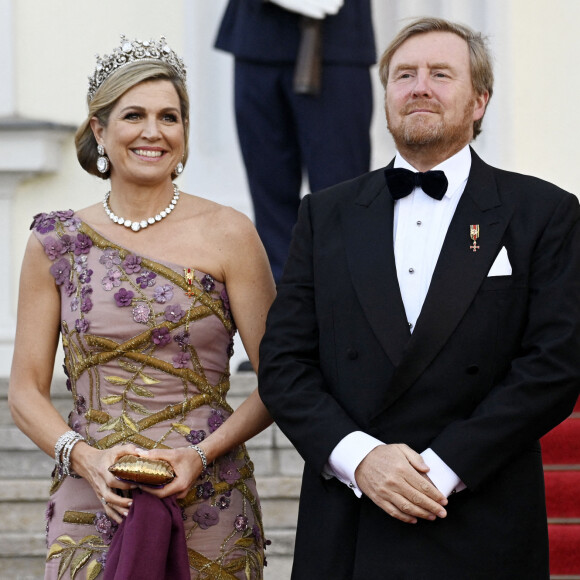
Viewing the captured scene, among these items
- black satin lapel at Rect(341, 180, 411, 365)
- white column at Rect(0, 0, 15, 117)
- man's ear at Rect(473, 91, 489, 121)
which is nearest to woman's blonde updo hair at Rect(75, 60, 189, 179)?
black satin lapel at Rect(341, 180, 411, 365)

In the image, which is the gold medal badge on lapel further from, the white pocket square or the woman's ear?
the woman's ear

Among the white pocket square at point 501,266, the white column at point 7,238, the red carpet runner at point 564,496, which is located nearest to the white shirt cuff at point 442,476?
the white pocket square at point 501,266

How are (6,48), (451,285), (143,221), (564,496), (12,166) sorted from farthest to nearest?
(6,48) → (12,166) → (564,496) → (143,221) → (451,285)

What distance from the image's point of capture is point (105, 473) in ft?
9.99

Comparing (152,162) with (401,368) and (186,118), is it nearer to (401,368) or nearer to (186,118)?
(186,118)

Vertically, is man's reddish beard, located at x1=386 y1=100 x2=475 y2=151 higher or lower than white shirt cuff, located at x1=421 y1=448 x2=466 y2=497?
higher

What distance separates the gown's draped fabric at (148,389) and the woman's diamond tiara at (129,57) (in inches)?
17.1

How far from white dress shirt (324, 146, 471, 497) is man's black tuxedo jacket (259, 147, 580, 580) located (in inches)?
1.1

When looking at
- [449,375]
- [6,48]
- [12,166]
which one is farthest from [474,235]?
[6,48]

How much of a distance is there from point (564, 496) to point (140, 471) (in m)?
2.02

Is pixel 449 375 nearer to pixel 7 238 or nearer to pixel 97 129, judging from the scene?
pixel 97 129

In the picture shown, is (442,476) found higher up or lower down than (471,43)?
lower down

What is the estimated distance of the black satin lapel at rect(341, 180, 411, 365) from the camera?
9.52 ft

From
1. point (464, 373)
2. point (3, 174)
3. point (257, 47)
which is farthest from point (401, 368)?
point (3, 174)
